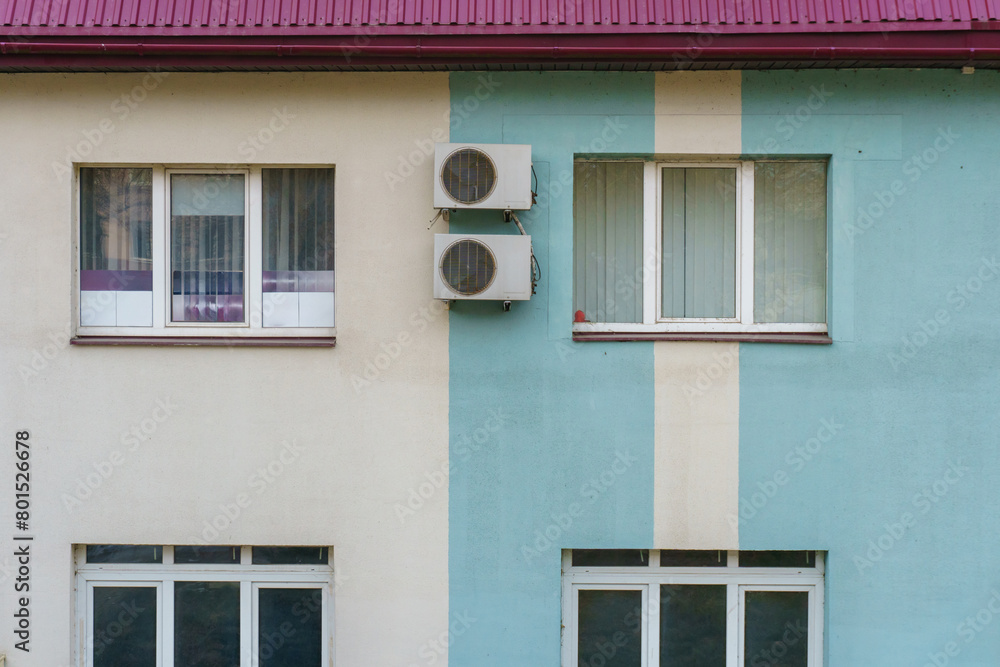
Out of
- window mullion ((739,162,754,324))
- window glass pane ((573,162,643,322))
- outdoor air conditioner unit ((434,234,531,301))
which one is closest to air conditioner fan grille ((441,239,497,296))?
outdoor air conditioner unit ((434,234,531,301))

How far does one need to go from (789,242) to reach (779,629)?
111 inches

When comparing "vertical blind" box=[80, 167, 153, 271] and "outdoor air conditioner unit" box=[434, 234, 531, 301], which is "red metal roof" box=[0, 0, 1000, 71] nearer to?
"vertical blind" box=[80, 167, 153, 271]

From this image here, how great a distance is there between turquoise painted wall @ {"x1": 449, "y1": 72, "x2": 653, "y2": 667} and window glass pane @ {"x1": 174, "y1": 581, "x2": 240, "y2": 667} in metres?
1.65

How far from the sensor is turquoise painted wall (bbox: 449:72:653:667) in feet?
16.9

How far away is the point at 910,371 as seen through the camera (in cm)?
508

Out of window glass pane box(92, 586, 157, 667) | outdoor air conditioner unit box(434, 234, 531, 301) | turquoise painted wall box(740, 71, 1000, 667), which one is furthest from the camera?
window glass pane box(92, 586, 157, 667)

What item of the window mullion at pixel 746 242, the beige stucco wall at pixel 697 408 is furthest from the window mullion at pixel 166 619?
the window mullion at pixel 746 242

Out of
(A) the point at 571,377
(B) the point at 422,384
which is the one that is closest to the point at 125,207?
(B) the point at 422,384

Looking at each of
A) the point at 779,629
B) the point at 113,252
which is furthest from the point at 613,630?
the point at 113,252

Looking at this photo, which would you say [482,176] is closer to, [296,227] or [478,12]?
[478,12]

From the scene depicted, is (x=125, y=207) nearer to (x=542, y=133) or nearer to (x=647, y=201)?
(x=542, y=133)

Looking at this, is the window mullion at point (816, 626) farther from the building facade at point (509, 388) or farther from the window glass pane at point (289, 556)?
the window glass pane at point (289, 556)

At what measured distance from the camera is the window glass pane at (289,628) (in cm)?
538

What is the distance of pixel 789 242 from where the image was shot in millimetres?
5359
